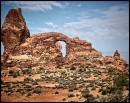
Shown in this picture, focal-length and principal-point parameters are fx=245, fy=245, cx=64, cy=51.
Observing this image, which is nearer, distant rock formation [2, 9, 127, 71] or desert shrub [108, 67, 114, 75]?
desert shrub [108, 67, 114, 75]

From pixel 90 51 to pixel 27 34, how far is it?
1250 cm

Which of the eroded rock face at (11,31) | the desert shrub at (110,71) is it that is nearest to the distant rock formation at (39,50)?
the eroded rock face at (11,31)

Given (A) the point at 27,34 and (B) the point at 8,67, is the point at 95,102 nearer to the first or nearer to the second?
(B) the point at 8,67

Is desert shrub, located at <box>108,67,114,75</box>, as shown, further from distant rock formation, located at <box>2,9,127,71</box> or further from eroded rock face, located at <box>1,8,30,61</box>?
eroded rock face, located at <box>1,8,30,61</box>

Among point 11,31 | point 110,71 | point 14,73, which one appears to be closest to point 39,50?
point 11,31

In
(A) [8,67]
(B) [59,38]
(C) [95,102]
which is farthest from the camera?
(B) [59,38]

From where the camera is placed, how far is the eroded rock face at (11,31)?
4403cm

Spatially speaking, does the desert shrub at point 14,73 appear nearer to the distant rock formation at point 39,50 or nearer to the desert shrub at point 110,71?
the distant rock formation at point 39,50

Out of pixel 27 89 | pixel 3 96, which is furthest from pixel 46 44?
pixel 3 96

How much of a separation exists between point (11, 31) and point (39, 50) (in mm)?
6064

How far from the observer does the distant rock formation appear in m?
42.8

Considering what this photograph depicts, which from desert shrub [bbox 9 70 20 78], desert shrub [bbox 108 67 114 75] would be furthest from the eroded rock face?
desert shrub [bbox 108 67 114 75]

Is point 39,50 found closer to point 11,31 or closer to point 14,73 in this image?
point 11,31

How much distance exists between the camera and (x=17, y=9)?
147 ft
